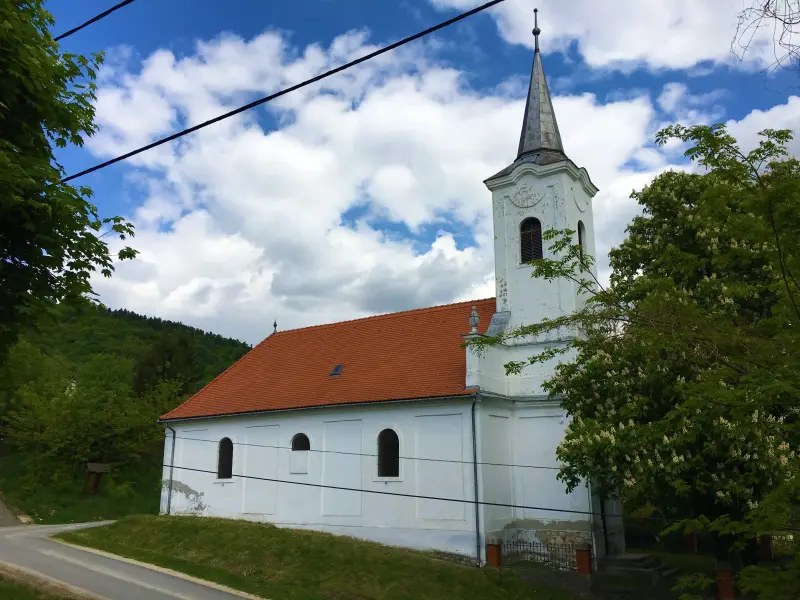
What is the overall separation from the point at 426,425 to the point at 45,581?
34.2ft

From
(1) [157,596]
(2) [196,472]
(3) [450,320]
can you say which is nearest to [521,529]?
(3) [450,320]

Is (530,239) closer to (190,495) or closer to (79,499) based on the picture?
(190,495)

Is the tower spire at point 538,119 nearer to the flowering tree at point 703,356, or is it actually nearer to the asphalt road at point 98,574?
the flowering tree at point 703,356

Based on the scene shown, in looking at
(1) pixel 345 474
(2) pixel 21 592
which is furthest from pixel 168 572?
(1) pixel 345 474

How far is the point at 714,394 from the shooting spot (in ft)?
19.2

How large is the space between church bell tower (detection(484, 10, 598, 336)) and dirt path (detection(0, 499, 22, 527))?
22469mm

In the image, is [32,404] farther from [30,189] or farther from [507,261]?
[30,189]

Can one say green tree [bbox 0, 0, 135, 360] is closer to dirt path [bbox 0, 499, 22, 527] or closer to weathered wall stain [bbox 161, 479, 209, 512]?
weathered wall stain [bbox 161, 479, 209, 512]

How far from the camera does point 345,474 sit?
20.7 meters

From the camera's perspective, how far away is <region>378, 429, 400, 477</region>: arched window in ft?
66.0

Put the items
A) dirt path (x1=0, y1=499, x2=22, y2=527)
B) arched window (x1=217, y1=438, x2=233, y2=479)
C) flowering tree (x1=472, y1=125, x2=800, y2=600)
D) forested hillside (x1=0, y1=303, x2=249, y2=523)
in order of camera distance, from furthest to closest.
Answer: forested hillside (x1=0, y1=303, x2=249, y2=523) < dirt path (x1=0, y1=499, x2=22, y2=527) < arched window (x1=217, y1=438, x2=233, y2=479) < flowering tree (x1=472, y1=125, x2=800, y2=600)

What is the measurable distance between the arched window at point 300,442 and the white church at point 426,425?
35 mm

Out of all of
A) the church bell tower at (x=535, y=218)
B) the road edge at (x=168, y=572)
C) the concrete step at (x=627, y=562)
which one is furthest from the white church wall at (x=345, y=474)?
the road edge at (x=168, y=572)

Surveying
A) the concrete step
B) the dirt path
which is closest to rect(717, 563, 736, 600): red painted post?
the concrete step
